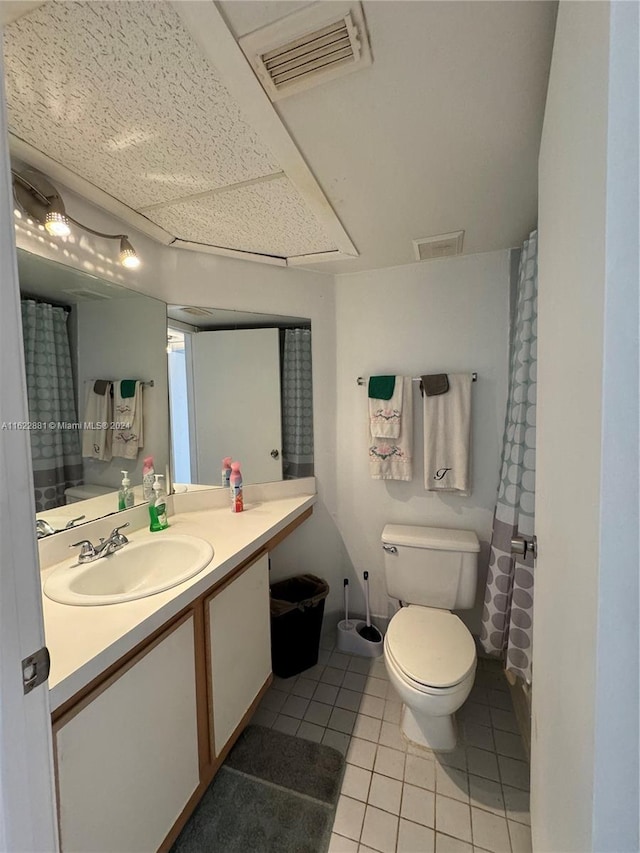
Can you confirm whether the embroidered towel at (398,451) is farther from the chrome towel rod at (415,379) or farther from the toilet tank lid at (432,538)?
the toilet tank lid at (432,538)

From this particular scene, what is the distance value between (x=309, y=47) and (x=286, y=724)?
2.29 m

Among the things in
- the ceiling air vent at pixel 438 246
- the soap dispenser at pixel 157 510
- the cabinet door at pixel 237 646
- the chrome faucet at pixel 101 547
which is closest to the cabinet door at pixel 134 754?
the cabinet door at pixel 237 646

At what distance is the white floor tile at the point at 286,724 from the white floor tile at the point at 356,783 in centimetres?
27

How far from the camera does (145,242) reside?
156 cm

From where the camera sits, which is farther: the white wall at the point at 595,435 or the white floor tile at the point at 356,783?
the white floor tile at the point at 356,783

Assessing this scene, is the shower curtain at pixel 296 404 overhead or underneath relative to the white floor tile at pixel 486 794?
overhead

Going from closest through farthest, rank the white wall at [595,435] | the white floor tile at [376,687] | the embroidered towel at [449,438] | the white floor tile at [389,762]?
the white wall at [595,435], the white floor tile at [389,762], the white floor tile at [376,687], the embroidered towel at [449,438]

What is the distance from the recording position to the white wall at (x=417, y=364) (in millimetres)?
1807

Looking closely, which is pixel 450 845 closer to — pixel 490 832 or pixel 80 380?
pixel 490 832

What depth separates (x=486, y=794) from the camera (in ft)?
4.06

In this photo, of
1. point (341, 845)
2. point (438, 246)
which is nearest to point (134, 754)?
point (341, 845)

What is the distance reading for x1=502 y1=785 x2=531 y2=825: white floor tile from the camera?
1171 mm

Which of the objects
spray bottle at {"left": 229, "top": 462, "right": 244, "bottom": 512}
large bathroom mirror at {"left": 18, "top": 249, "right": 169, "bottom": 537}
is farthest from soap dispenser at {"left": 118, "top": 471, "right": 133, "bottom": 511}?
spray bottle at {"left": 229, "top": 462, "right": 244, "bottom": 512}

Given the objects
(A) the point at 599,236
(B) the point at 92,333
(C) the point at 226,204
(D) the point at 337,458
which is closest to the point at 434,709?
(D) the point at 337,458
